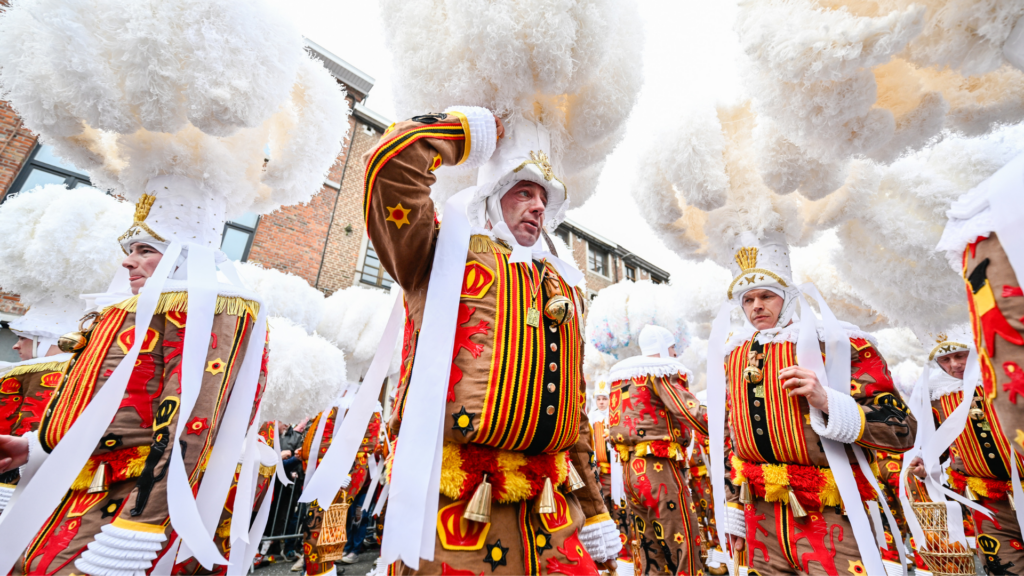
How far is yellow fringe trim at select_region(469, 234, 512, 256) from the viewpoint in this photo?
5.52ft

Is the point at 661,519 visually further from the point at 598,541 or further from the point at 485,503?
the point at 485,503

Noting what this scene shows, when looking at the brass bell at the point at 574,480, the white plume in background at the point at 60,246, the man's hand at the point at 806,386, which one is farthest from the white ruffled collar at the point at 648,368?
the white plume in background at the point at 60,246

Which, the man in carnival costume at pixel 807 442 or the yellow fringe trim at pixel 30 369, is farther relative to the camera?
the yellow fringe trim at pixel 30 369

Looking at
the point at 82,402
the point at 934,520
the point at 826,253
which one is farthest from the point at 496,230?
the point at 826,253

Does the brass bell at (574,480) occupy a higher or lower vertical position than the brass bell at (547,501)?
higher

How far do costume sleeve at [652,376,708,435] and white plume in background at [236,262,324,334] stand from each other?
14.8ft

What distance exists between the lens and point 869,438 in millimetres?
2328

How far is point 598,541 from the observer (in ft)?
5.36

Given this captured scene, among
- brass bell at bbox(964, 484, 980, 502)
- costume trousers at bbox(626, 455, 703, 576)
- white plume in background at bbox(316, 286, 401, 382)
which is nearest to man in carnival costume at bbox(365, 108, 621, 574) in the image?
costume trousers at bbox(626, 455, 703, 576)

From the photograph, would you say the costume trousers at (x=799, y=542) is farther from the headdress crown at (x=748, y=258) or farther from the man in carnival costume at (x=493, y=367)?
the headdress crown at (x=748, y=258)

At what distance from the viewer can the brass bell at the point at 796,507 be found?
7.54 feet

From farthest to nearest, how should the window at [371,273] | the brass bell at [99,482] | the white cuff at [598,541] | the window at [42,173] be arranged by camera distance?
the window at [371,273] < the window at [42,173] < the brass bell at [99,482] < the white cuff at [598,541]

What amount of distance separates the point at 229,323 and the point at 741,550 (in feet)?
10.4

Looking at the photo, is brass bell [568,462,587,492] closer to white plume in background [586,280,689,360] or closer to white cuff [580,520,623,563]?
white cuff [580,520,623,563]
